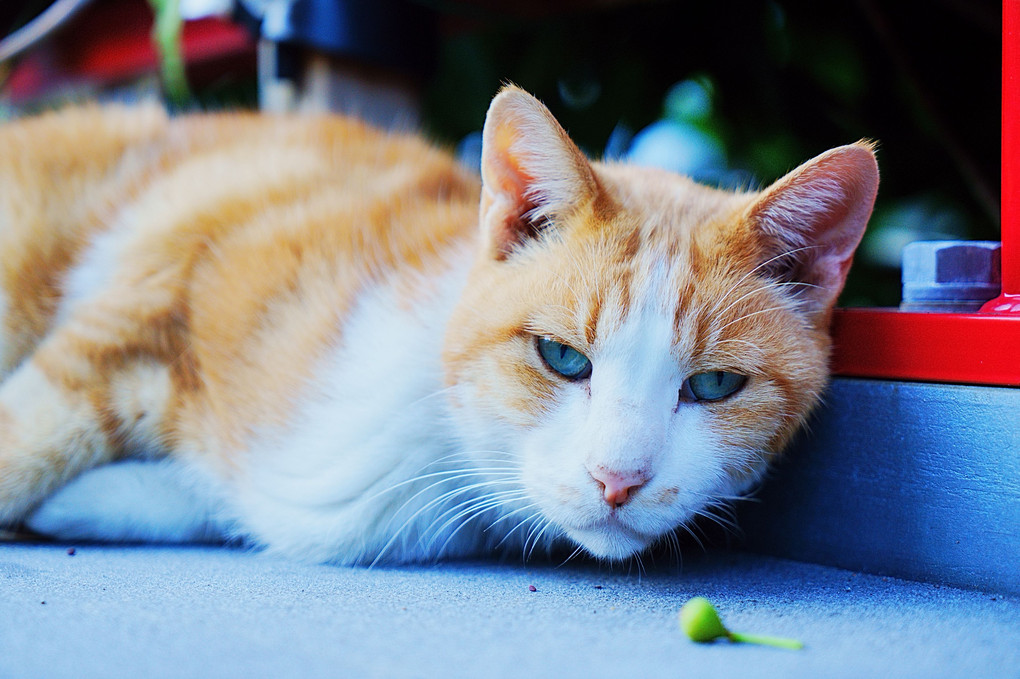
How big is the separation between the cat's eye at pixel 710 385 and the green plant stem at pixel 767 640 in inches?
12.7

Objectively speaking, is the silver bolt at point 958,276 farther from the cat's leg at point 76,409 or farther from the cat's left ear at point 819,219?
the cat's leg at point 76,409

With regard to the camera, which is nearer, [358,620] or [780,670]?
[780,670]

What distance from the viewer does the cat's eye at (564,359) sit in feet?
3.92

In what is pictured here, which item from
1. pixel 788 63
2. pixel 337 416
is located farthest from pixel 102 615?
pixel 788 63

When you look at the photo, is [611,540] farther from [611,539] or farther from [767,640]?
[767,640]

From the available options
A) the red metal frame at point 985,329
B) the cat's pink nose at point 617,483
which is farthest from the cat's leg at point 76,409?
the red metal frame at point 985,329

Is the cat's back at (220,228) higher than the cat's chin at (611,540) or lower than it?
higher

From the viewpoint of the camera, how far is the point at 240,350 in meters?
1.53

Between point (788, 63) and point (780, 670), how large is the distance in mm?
2219

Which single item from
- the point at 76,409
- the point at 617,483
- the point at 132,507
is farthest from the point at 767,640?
the point at 76,409

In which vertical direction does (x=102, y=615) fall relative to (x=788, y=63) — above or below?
below

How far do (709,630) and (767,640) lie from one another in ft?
0.23

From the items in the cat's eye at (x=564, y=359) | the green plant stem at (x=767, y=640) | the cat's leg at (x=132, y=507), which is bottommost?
the green plant stem at (x=767, y=640)

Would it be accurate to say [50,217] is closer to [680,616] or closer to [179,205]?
[179,205]
